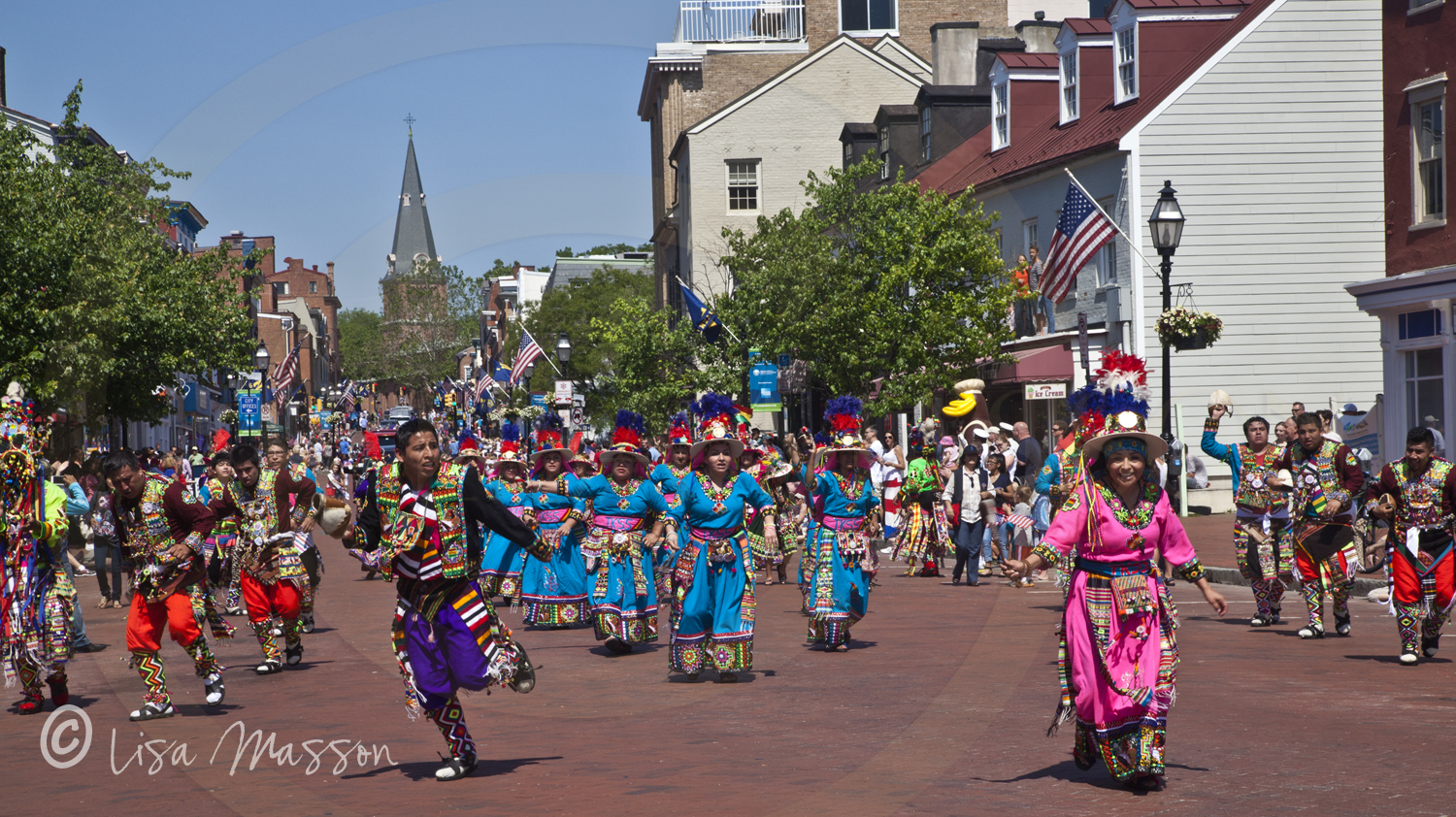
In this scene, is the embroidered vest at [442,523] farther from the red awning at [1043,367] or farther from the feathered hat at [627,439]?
the red awning at [1043,367]

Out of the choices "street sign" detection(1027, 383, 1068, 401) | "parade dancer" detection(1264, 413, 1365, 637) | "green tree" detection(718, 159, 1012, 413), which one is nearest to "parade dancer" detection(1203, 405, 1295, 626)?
"parade dancer" detection(1264, 413, 1365, 637)

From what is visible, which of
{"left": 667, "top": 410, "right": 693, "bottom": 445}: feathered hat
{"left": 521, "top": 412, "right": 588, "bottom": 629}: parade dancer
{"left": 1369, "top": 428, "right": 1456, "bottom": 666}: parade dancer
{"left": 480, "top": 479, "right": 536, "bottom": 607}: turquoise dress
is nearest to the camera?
{"left": 1369, "top": 428, "right": 1456, "bottom": 666}: parade dancer

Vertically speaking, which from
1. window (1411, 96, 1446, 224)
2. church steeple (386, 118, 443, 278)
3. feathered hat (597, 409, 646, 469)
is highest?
church steeple (386, 118, 443, 278)

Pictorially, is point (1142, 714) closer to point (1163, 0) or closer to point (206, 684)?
point (206, 684)

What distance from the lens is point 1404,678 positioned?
1012cm

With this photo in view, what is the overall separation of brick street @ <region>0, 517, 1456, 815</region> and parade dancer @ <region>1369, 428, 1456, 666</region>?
1.03 feet

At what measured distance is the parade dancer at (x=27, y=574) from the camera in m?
9.82

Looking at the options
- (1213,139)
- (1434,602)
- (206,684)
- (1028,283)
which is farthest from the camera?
(1028,283)

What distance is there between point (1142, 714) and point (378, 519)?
12.6 feet

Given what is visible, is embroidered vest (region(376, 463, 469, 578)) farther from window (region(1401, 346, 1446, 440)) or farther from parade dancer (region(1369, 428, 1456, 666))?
window (region(1401, 346, 1446, 440))

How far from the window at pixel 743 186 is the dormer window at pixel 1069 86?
17495 mm

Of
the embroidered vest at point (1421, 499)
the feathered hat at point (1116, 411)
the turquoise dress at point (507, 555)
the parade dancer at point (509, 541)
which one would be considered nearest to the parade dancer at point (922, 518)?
the parade dancer at point (509, 541)

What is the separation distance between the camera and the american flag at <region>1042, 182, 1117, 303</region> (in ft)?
75.4

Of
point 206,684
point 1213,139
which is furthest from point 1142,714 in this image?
point 1213,139
